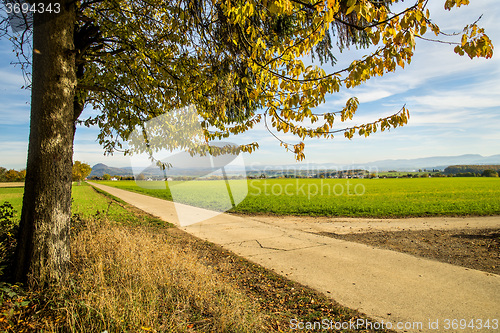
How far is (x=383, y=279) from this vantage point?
455cm

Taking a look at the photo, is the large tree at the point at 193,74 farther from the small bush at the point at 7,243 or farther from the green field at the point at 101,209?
the green field at the point at 101,209

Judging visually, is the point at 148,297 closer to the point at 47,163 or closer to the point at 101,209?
the point at 47,163

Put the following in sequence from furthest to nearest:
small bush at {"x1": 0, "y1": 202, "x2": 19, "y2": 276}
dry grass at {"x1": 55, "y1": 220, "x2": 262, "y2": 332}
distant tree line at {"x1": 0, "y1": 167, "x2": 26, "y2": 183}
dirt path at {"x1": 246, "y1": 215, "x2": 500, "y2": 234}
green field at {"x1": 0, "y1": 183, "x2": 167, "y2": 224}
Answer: distant tree line at {"x1": 0, "y1": 167, "x2": 26, "y2": 183} → green field at {"x1": 0, "y1": 183, "x2": 167, "y2": 224} → dirt path at {"x1": 246, "y1": 215, "x2": 500, "y2": 234} → small bush at {"x1": 0, "y1": 202, "x2": 19, "y2": 276} → dry grass at {"x1": 55, "y1": 220, "x2": 262, "y2": 332}

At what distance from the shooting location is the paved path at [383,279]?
3.45 meters

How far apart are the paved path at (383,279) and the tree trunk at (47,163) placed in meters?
3.78

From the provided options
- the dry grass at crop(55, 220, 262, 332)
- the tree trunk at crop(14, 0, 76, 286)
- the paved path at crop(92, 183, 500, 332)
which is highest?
the tree trunk at crop(14, 0, 76, 286)

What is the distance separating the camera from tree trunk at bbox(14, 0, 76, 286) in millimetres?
3508

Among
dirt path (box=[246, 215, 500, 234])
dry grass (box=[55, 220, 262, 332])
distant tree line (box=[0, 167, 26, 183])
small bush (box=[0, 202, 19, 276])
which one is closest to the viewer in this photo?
dry grass (box=[55, 220, 262, 332])

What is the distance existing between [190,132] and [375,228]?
763 cm

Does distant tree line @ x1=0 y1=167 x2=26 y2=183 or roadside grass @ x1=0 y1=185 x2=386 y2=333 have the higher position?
distant tree line @ x1=0 y1=167 x2=26 y2=183

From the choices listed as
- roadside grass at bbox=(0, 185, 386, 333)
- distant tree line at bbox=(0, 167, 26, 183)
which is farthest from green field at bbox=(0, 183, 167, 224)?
distant tree line at bbox=(0, 167, 26, 183)

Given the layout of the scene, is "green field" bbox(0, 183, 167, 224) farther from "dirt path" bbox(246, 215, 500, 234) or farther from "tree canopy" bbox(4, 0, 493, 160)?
"dirt path" bbox(246, 215, 500, 234)

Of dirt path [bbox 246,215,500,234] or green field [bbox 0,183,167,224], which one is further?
green field [bbox 0,183,167,224]

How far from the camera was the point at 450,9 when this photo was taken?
2.35 m
